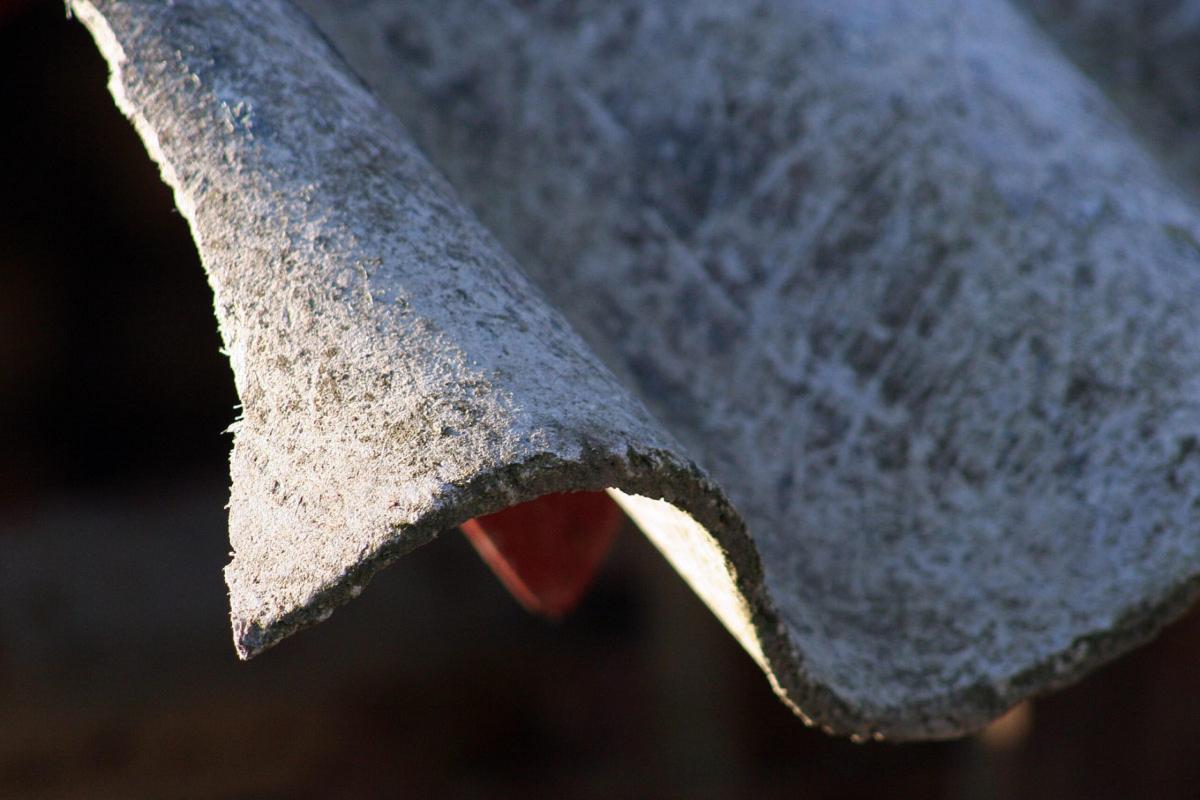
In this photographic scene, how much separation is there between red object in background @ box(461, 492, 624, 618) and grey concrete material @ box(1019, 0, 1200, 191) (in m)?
0.73

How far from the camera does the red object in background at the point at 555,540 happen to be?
1.17m

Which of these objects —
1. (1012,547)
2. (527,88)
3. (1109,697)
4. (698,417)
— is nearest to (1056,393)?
(1012,547)

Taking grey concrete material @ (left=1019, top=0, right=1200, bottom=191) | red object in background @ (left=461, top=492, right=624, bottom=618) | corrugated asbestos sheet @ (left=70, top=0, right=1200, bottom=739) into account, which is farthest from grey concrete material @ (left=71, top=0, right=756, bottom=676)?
grey concrete material @ (left=1019, top=0, right=1200, bottom=191)

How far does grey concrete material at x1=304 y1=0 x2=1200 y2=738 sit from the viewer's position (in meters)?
0.82

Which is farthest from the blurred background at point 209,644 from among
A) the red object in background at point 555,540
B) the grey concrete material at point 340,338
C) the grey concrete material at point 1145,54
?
the grey concrete material at point 340,338

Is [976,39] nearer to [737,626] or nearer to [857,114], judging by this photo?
[857,114]

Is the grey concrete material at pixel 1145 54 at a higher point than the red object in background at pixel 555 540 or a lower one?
higher

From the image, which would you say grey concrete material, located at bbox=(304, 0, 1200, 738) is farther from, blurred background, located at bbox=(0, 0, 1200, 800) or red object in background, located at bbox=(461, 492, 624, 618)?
blurred background, located at bbox=(0, 0, 1200, 800)

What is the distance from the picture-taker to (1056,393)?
0.90 metres

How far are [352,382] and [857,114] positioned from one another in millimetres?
592

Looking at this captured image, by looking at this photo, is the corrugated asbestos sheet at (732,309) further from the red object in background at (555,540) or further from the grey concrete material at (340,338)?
the red object in background at (555,540)

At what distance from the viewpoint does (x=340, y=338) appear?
2.02ft

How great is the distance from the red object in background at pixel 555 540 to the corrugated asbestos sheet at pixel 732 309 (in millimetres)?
283

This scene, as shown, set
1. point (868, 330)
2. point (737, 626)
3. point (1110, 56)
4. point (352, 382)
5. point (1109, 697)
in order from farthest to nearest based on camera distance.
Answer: point (1109, 697)
point (1110, 56)
point (868, 330)
point (737, 626)
point (352, 382)
